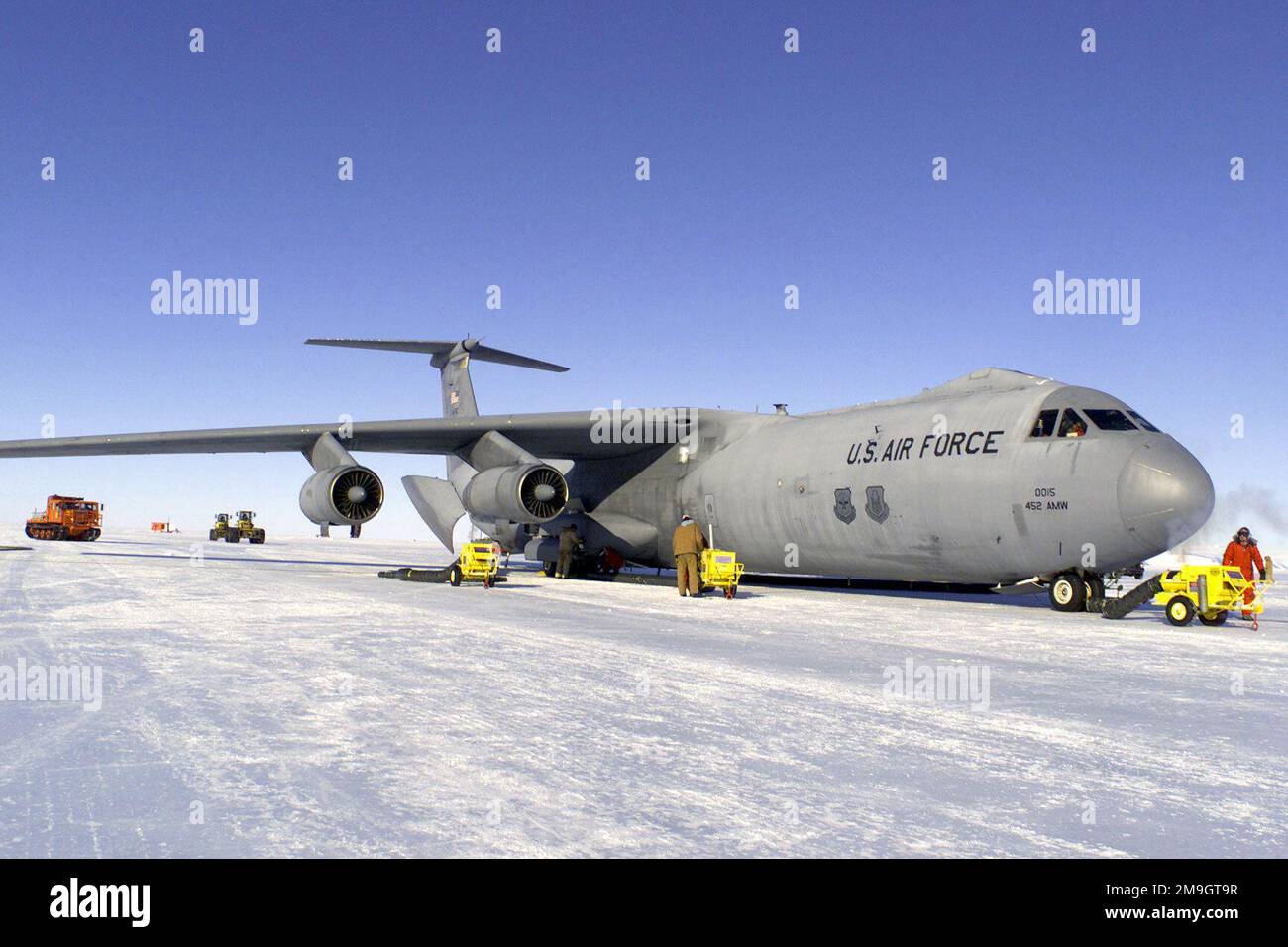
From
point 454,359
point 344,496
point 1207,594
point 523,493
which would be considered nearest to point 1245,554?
point 1207,594

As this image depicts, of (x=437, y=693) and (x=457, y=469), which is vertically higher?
(x=457, y=469)

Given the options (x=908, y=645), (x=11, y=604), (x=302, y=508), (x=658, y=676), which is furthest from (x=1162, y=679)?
(x=302, y=508)

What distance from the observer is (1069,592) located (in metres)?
12.7

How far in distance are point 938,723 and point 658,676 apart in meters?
2.16

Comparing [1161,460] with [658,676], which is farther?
[1161,460]

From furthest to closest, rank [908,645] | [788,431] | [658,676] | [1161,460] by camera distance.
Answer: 1. [788,431]
2. [1161,460]
3. [908,645]
4. [658,676]

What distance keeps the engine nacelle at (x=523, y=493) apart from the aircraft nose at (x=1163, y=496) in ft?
34.1

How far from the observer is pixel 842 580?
66.6 ft

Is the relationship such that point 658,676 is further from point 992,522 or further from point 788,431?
point 788,431

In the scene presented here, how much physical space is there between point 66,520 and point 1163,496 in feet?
172

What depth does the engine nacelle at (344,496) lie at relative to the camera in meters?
17.8

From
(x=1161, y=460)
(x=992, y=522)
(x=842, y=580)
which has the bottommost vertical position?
(x=842, y=580)
